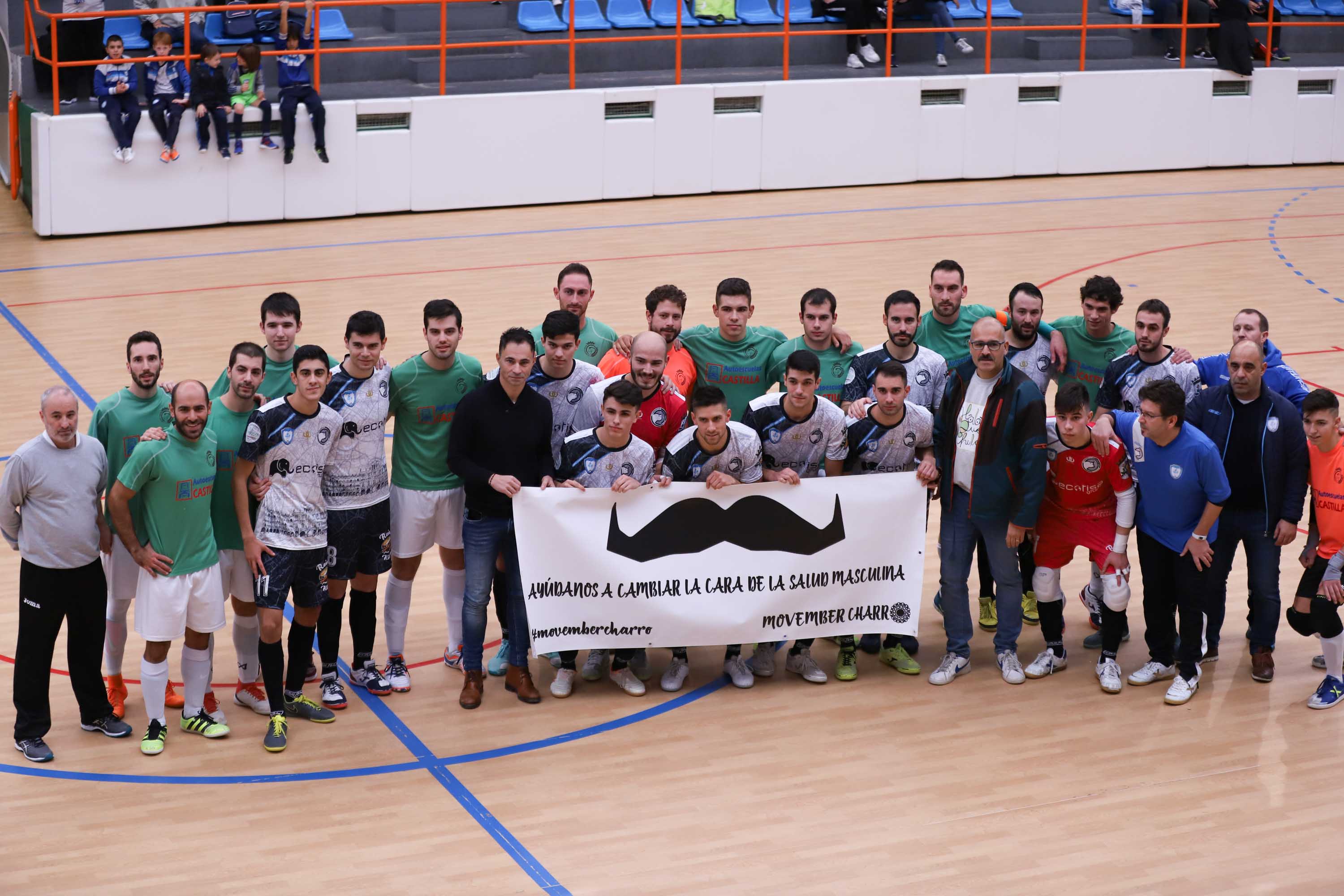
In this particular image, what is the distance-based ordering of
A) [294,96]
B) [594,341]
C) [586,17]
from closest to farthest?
[594,341] < [294,96] < [586,17]

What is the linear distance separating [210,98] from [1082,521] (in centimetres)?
1330

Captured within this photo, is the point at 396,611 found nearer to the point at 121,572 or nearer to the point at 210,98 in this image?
the point at 121,572

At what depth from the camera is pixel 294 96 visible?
18.0 metres

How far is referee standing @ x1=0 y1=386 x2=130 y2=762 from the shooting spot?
256 inches

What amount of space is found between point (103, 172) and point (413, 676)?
39.3 feet

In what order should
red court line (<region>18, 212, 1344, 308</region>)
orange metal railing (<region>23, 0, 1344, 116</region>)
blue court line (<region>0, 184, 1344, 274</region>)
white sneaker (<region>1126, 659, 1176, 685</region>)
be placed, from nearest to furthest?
white sneaker (<region>1126, 659, 1176, 685</region>)
red court line (<region>18, 212, 1344, 308</region>)
blue court line (<region>0, 184, 1344, 274</region>)
orange metal railing (<region>23, 0, 1344, 116</region>)

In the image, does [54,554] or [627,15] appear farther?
[627,15]

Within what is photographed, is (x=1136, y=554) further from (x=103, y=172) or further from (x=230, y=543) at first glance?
(x=103, y=172)

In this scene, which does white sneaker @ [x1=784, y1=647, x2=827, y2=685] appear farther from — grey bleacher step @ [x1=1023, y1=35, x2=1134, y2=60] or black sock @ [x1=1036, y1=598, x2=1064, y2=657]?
grey bleacher step @ [x1=1023, y1=35, x2=1134, y2=60]

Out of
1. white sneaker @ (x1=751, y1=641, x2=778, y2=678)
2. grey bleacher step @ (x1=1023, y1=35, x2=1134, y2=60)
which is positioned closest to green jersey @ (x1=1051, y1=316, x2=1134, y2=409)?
white sneaker @ (x1=751, y1=641, x2=778, y2=678)

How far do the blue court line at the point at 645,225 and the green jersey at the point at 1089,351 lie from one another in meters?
10.9

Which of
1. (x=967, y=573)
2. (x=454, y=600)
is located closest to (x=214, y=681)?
(x=454, y=600)

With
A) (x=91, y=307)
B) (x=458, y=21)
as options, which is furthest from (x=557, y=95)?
(x=91, y=307)

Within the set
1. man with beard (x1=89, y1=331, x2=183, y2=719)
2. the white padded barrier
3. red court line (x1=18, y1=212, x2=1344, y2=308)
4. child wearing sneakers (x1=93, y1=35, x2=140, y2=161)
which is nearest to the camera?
man with beard (x1=89, y1=331, x2=183, y2=719)
